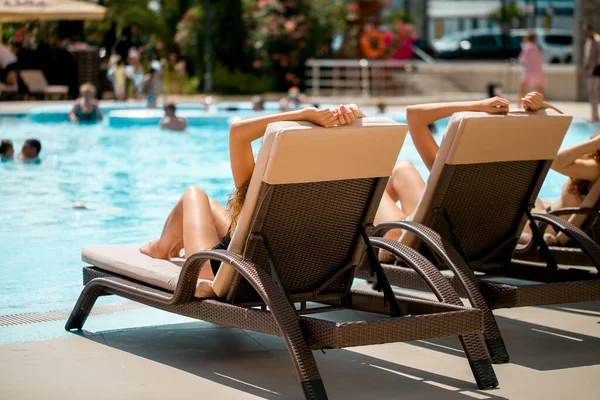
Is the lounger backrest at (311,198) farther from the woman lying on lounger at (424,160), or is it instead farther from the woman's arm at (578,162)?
the woman's arm at (578,162)

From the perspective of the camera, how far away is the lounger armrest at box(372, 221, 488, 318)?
14.4 ft

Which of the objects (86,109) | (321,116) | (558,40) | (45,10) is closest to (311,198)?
(321,116)

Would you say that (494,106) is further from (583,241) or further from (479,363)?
(479,363)

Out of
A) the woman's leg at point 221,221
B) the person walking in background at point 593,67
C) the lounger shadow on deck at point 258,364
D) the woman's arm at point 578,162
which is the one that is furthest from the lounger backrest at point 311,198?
the person walking in background at point 593,67

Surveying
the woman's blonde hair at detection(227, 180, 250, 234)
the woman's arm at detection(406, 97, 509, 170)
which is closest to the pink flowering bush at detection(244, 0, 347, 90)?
the woman's arm at detection(406, 97, 509, 170)

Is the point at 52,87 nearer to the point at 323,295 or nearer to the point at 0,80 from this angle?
the point at 0,80

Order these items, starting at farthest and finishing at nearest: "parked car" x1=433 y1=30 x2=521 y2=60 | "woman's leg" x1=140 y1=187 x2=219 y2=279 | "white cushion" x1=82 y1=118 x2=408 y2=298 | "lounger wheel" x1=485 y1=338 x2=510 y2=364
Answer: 1. "parked car" x1=433 y1=30 x2=521 y2=60
2. "woman's leg" x1=140 y1=187 x2=219 y2=279
3. "lounger wheel" x1=485 y1=338 x2=510 y2=364
4. "white cushion" x1=82 y1=118 x2=408 y2=298

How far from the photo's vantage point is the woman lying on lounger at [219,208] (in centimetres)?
402

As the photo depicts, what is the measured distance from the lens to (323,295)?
174 inches

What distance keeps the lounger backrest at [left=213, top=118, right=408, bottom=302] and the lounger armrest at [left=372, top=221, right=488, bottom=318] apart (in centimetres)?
36

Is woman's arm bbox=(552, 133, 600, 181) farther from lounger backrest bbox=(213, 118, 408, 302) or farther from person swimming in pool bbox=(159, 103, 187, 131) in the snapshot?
person swimming in pool bbox=(159, 103, 187, 131)

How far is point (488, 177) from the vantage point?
4871 millimetres

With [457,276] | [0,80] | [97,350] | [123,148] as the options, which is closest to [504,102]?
[457,276]

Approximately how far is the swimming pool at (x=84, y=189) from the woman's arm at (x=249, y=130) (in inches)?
83.0
